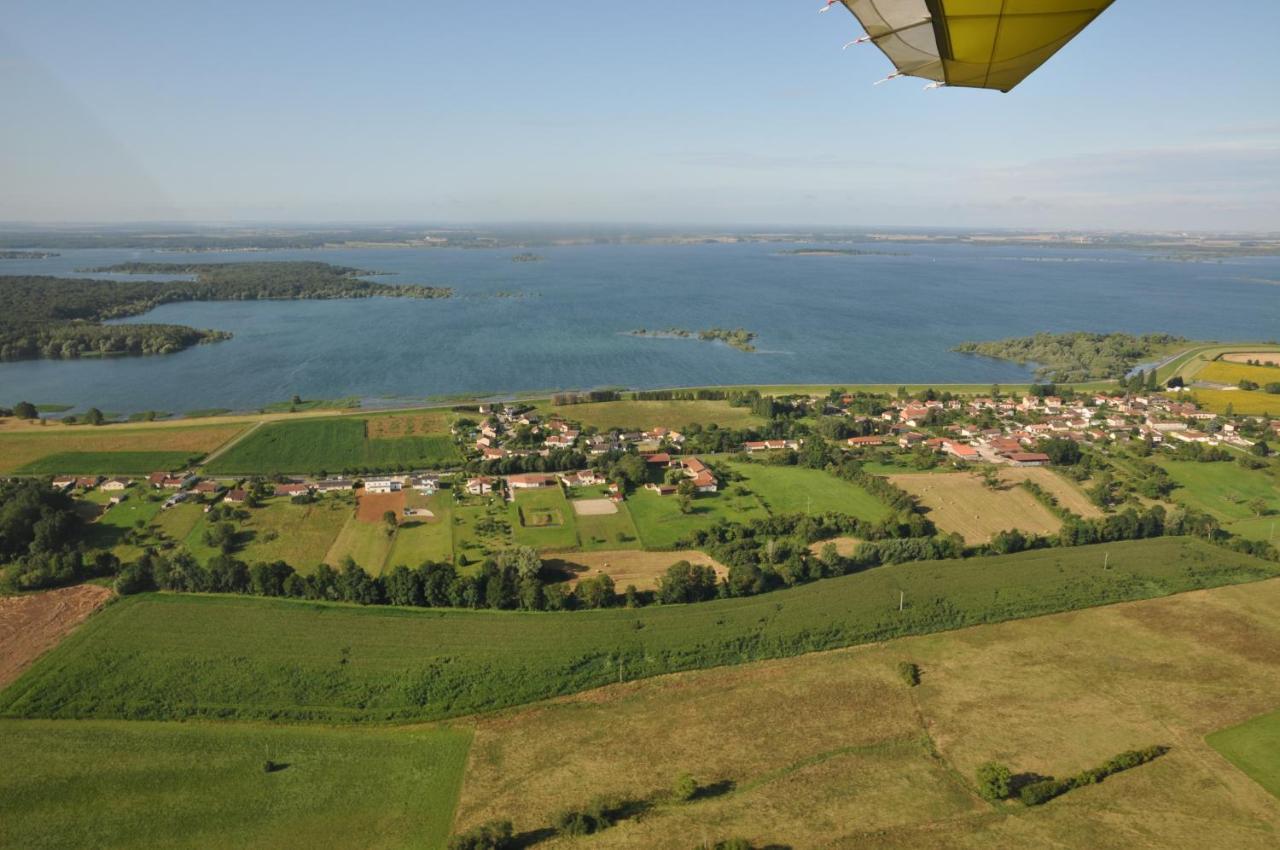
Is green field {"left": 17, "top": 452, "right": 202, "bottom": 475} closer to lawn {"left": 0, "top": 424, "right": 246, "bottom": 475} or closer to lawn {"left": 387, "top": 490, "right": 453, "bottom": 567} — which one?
lawn {"left": 0, "top": 424, "right": 246, "bottom": 475}

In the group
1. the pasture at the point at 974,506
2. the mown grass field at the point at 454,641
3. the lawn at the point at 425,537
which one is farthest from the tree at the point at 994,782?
the lawn at the point at 425,537

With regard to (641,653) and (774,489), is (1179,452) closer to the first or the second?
(774,489)

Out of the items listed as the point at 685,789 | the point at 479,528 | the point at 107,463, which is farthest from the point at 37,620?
the point at 685,789

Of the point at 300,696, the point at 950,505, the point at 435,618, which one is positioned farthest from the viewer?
the point at 950,505

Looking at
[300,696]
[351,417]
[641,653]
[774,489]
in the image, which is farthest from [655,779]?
[351,417]

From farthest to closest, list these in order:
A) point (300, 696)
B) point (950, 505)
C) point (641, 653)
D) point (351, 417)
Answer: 1. point (351, 417)
2. point (950, 505)
3. point (641, 653)
4. point (300, 696)

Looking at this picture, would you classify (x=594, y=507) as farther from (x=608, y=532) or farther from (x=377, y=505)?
(x=377, y=505)

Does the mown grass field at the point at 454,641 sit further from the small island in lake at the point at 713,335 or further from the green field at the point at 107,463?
the small island in lake at the point at 713,335
